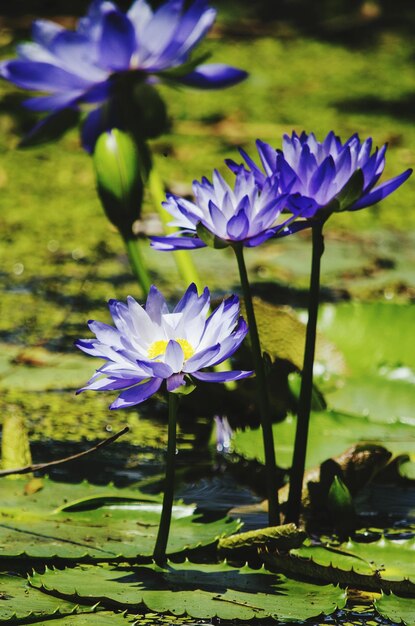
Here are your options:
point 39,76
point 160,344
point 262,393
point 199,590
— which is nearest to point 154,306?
point 160,344

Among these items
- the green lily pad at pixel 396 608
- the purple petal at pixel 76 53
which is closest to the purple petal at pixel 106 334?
the green lily pad at pixel 396 608

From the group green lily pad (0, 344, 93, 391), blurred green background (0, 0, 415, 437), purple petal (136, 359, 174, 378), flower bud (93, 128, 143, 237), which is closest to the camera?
purple petal (136, 359, 174, 378)

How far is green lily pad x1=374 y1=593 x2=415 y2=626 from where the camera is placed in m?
0.84

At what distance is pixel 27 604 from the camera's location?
2.74ft

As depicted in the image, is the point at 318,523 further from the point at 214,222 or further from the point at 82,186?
the point at 82,186

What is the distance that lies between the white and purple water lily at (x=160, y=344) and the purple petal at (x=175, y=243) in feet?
0.16

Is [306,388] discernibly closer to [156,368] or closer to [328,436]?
[156,368]

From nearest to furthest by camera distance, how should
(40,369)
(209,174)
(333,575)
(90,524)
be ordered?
(333,575) < (90,524) < (40,369) < (209,174)

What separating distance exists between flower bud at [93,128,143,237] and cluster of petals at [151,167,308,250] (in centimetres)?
35

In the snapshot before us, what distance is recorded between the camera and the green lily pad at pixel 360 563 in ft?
2.99

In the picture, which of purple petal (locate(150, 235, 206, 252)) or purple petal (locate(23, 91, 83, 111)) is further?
purple petal (locate(23, 91, 83, 111))

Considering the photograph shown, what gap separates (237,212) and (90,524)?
38cm

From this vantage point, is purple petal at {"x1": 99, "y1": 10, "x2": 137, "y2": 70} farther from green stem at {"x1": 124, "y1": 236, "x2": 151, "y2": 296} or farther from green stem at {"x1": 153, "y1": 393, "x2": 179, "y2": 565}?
green stem at {"x1": 153, "y1": 393, "x2": 179, "y2": 565}

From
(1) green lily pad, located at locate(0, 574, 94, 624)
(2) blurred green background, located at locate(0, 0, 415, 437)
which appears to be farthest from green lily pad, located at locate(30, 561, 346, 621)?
(2) blurred green background, located at locate(0, 0, 415, 437)
